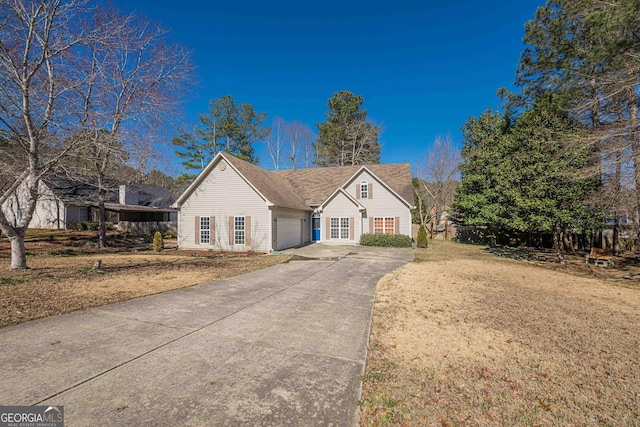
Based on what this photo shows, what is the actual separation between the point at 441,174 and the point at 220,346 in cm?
3285

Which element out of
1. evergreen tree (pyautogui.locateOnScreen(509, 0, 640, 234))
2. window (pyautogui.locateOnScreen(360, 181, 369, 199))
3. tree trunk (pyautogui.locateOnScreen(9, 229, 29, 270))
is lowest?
tree trunk (pyautogui.locateOnScreen(9, 229, 29, 270))

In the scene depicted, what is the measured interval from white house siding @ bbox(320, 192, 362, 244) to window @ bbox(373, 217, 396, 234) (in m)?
1.55

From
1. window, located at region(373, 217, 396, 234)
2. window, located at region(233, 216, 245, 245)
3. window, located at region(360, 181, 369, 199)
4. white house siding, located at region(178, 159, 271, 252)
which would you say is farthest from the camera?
window, located at region(360, 181, 369, 199)

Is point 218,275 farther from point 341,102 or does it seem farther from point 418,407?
point 341,102

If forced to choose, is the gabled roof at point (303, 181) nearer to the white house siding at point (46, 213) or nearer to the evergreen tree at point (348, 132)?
the evergreen tree at point (348, 132)

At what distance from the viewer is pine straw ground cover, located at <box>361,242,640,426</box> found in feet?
9.81

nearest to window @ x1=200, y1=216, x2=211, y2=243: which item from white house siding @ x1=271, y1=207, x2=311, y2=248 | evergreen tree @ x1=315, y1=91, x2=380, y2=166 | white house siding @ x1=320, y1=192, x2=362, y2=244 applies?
white house siding @ x1=271, y1=207, x2=311, y2=248

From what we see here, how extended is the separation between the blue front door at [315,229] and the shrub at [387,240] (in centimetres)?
414

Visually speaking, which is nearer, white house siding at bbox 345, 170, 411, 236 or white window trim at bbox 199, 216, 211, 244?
white window trim at bbox 199, 216, 211, 244

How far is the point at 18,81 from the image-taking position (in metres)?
8.92

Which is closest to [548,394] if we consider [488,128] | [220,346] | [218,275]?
[220,346]

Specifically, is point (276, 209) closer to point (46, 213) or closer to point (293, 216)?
point (293, 216)

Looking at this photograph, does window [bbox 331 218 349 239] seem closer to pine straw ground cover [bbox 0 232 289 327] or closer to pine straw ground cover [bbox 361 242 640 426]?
pine straw ground cover [bbox 0 232 289 327]

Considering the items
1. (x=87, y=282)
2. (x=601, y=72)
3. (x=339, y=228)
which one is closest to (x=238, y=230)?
(x=339, y=228)
